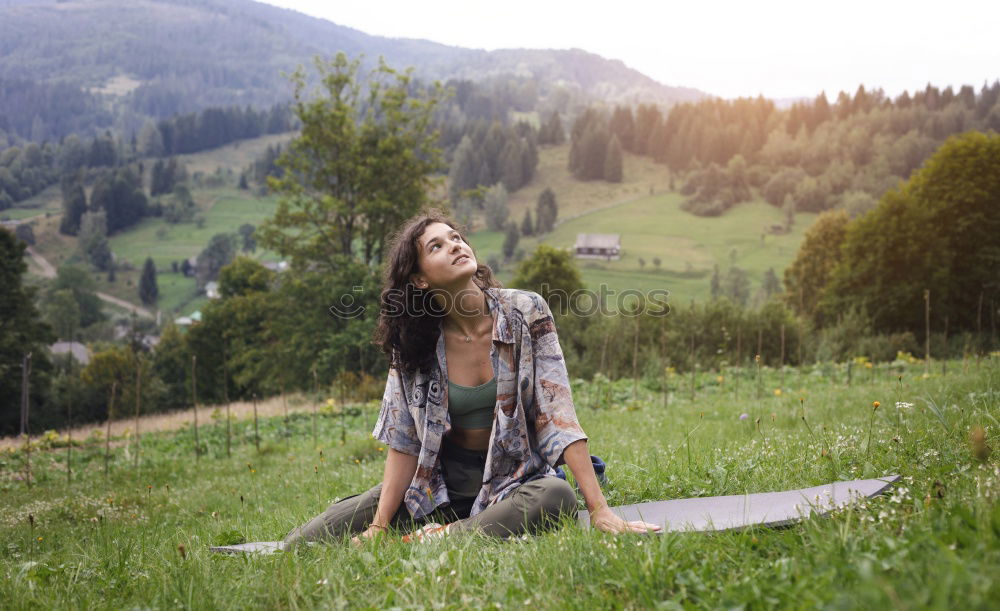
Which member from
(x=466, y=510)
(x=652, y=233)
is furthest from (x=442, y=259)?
(x=652, y=233)

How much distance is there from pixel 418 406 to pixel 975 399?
158 inches

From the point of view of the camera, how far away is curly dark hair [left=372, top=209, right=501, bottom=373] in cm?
399

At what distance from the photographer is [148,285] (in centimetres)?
10406

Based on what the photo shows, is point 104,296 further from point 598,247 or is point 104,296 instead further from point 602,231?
point 602,231

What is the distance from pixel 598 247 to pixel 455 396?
8395cm

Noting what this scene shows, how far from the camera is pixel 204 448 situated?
11.1 metres

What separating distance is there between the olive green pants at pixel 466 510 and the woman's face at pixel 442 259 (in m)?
0.98

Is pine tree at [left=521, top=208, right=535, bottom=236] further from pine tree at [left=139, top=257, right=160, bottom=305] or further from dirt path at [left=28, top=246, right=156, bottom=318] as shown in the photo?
pine tree at [left=139, top=257, right=160, bottom=305]

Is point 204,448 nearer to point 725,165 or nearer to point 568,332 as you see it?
point 568,332

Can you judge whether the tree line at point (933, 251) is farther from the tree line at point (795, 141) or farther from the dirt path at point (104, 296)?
the dirt path at point (104, 296)

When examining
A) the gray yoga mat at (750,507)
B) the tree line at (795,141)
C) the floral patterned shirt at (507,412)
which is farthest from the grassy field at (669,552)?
the tree line at (795,141)

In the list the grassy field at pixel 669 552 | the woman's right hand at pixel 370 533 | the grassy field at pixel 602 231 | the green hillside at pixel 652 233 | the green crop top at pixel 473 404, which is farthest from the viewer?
the grassy field at pixel 602 231

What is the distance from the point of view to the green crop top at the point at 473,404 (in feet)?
12.9

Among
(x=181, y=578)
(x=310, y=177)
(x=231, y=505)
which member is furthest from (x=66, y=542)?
(x=310, y=177)
